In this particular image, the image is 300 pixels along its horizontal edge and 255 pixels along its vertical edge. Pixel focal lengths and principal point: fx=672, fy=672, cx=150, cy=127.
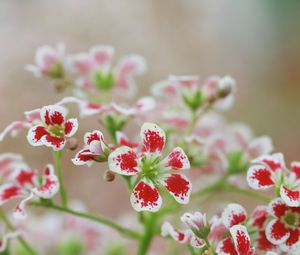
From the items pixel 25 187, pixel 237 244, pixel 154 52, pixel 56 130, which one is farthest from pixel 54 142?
pixel 154 52

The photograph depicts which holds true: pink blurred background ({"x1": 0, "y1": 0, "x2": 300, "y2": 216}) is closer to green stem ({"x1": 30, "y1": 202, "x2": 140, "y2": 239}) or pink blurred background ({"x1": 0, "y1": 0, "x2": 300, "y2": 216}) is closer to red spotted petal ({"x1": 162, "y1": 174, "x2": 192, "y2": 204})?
green stem ({"x1": 30, "y1": 202, "x2": 140, "y2": 239})

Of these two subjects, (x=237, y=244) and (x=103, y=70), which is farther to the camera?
(x=103, y=70)

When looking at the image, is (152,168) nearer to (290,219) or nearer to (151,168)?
(151,168)

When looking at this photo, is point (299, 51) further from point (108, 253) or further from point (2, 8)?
point (108, 253)

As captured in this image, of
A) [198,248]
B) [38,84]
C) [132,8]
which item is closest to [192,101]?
[198,248]

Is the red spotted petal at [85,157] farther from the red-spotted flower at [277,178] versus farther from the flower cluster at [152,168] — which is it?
the red-spotted flower at [277,178]

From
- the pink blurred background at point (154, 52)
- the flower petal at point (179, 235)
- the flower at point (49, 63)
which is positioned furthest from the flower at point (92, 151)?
the pink blurred background at point (154, 52)
